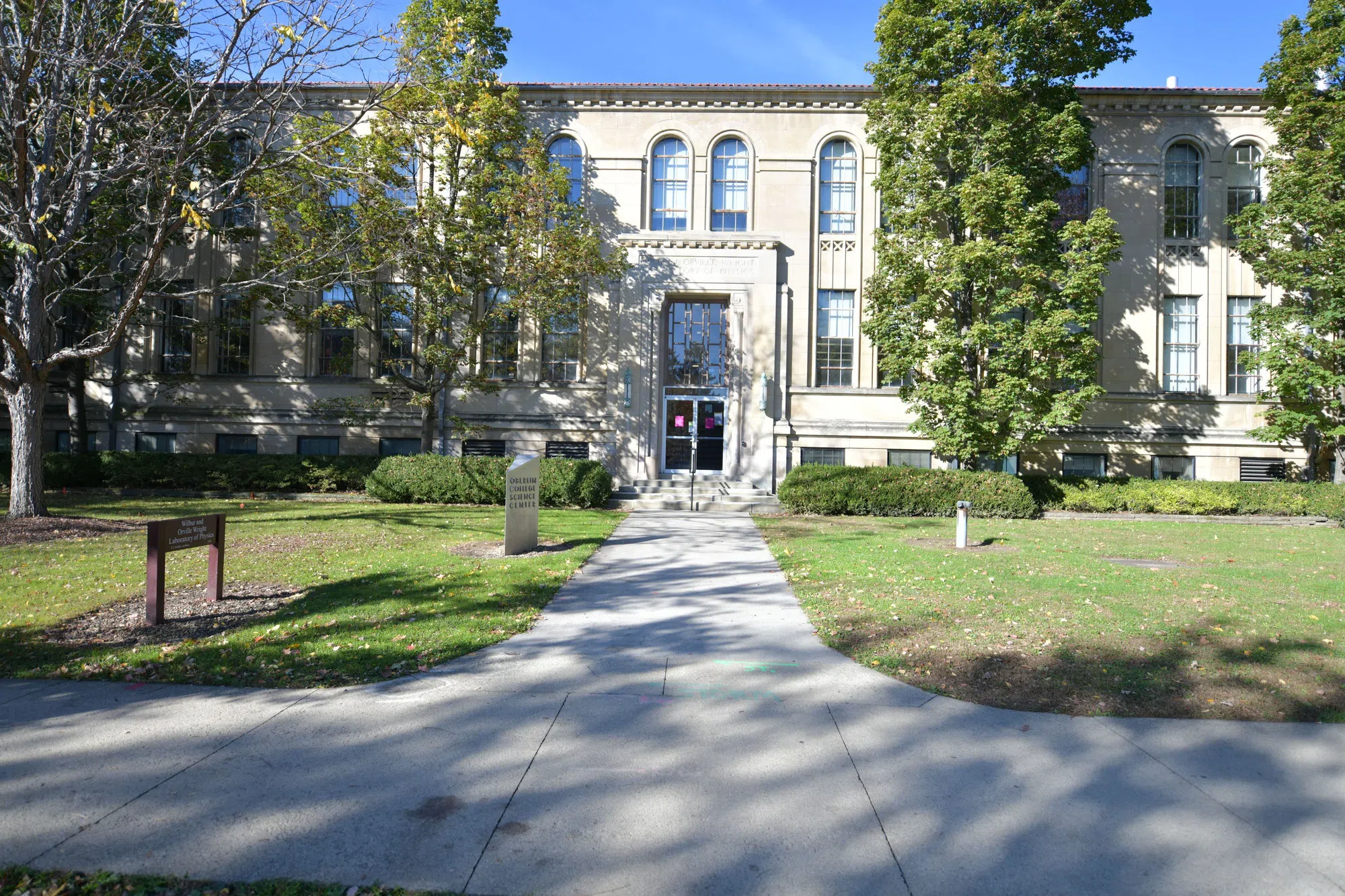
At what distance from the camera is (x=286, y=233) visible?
700 inches

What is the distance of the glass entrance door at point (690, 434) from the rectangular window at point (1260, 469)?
1553 centimetres

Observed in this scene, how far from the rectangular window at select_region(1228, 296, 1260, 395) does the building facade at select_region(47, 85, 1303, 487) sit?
0.18ft

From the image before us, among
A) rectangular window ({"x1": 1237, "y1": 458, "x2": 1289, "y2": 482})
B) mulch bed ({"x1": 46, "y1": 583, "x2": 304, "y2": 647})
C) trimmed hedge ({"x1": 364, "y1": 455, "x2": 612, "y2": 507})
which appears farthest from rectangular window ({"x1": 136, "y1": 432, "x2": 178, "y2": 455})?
rectangular window ({"x1": 1237, "y1": 458, "x2": 1289, "y2": 482})

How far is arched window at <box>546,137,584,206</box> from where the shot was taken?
912 inches

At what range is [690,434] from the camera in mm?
22688

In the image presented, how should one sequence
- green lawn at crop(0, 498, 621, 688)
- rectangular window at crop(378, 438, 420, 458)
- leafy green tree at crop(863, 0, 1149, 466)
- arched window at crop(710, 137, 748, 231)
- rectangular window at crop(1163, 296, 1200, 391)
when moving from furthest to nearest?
arched window at crop(710, 137, 748, 231) → rectangular window at crop(378, 438, 420, 458) → rectangular window at crop(1163, 296, 1200, 391) → leafy green tree at crop(863, 0, 1149, 466) → green lawn at crop(0, 498, 621, 688)

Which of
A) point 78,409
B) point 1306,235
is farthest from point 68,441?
point 1306,235

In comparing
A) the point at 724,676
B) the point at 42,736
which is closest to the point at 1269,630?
the point at 724,676

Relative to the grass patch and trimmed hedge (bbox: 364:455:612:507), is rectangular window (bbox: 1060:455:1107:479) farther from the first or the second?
the grass patch

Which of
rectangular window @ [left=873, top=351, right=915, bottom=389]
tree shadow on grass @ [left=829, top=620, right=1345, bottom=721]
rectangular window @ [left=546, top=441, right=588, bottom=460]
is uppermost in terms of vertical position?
rectangular window @ [left=873, top=351, right=915, bottom=389]

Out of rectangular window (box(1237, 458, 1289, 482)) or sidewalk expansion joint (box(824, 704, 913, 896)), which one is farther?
rectangular window (box(1237, 458, 1289, 482))

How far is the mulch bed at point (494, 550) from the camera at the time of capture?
10695mm

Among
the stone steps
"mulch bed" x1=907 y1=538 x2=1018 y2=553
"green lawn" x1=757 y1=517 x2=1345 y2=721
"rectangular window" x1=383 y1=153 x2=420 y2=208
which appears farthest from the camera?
the stone steps

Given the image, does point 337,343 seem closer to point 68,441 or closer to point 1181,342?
point 68,441
